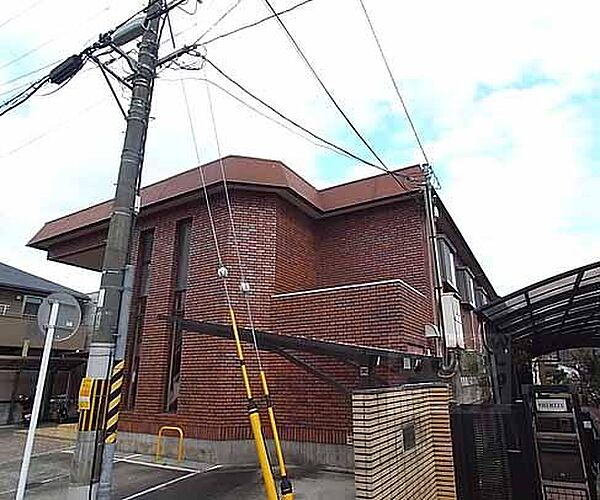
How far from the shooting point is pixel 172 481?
21.9 ft

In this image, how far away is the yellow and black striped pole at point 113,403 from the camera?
3.75m

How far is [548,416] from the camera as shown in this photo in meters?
5.80

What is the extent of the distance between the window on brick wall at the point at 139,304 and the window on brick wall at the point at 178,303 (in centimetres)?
100

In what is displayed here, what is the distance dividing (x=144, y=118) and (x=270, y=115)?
7.53ft

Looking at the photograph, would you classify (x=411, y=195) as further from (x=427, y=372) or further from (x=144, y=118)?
(x=144, y=118)

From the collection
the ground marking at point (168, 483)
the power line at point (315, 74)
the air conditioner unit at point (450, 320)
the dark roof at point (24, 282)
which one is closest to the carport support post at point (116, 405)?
the ground marking at point (168, 483)

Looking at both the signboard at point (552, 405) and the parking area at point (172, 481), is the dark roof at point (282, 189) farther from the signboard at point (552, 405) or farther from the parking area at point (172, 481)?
the parking area at point (172, 481)

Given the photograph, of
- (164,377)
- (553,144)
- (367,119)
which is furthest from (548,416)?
(164,377)

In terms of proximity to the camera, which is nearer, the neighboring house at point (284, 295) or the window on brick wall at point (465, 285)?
the neighboring house at point (284, 295)

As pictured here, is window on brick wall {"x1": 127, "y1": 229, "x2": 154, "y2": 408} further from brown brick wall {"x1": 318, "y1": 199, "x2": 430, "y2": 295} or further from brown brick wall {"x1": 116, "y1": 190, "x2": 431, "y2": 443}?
brown brick wall {"x1": 318, "y1": 199, "x2": 430, "y2": 295}

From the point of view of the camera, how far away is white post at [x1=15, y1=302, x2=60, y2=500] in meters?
3.71

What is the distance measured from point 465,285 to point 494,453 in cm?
758

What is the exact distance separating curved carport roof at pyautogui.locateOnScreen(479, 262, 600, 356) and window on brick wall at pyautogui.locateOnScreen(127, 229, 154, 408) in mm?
7380

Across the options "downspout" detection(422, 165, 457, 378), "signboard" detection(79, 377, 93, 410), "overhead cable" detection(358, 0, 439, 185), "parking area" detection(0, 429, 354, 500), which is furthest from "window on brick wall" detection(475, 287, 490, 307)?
"signboard" detection(79, 377, 93, 410)
